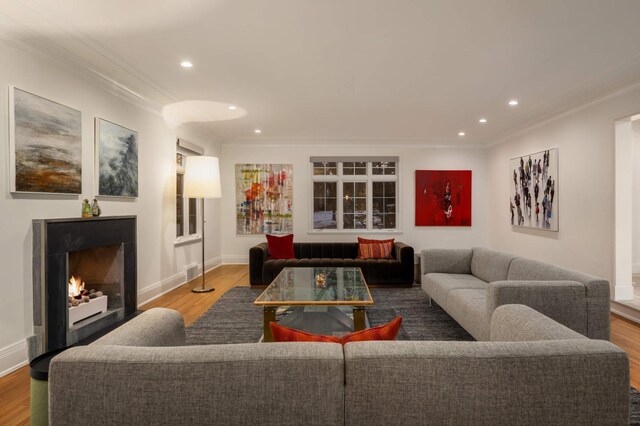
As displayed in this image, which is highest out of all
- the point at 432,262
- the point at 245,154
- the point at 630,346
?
the point at 245,154

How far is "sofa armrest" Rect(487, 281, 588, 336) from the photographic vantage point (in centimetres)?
251

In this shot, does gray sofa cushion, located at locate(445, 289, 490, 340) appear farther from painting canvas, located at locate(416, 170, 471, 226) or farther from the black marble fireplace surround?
painting canvas, located at locate(416, 170, 471, 226)

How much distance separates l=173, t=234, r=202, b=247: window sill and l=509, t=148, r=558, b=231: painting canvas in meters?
5.13

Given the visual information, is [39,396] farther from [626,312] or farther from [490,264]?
[626,312]

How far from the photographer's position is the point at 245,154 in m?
6.91

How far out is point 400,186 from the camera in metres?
6.98

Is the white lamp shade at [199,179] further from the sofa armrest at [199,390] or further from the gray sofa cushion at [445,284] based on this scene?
the sofa armrest at [199,390]

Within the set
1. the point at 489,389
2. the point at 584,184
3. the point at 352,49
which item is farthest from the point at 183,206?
the point at 584,184

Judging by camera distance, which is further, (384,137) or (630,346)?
(384,137)

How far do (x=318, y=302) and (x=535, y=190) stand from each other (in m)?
4.07

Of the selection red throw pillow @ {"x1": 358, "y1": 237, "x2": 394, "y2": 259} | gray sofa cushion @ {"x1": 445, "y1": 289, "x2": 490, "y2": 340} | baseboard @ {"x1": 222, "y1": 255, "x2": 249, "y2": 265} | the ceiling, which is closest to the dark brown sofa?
red throw pillow @ {"x1": 358, "y1": 237, "x2": 394, "y2": 259}

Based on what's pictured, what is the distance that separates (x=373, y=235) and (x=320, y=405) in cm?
604

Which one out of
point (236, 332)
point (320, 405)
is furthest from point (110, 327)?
point (320, 405)

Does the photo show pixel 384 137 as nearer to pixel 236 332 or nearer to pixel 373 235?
pixel 373 235
